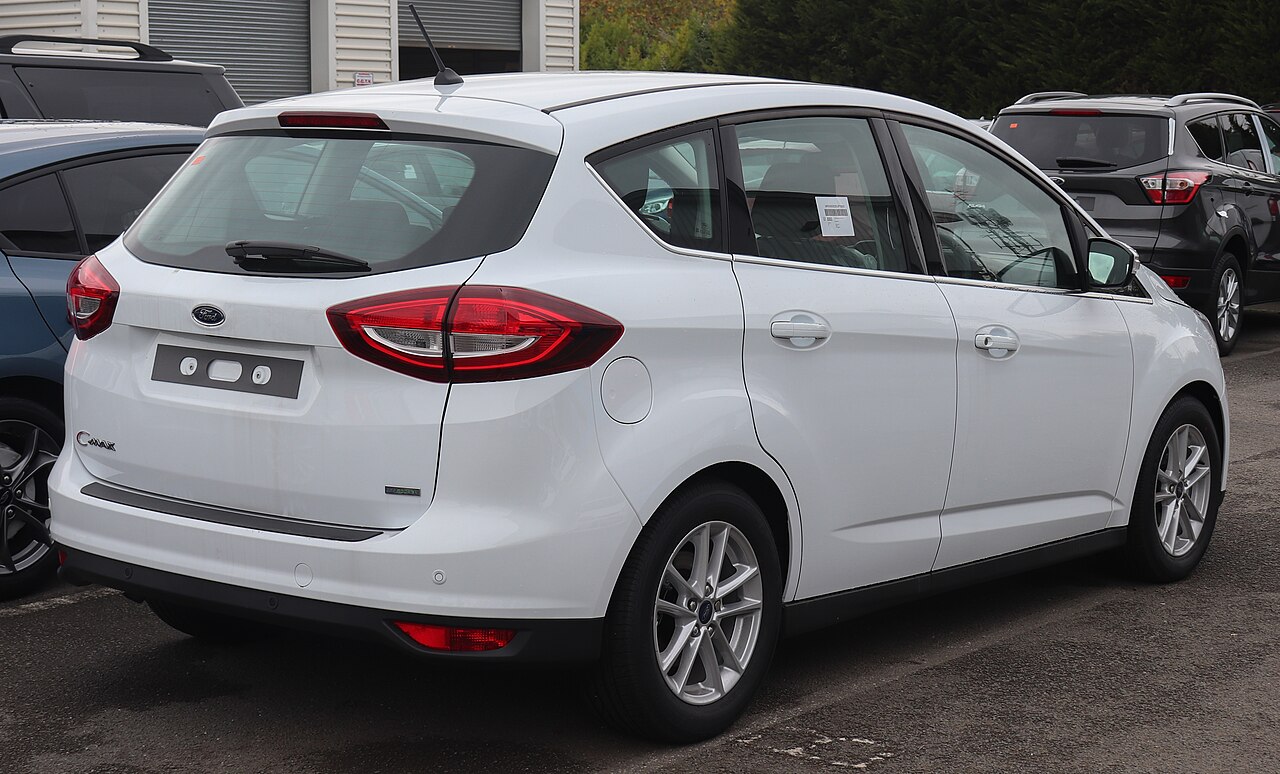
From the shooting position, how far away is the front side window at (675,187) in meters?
4.05

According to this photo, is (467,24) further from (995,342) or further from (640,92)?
(640,92)

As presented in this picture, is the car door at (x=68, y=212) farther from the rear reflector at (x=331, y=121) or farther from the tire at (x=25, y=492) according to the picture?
the rear reflector at (x=331, y=121)

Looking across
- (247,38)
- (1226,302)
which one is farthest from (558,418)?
(247,38)

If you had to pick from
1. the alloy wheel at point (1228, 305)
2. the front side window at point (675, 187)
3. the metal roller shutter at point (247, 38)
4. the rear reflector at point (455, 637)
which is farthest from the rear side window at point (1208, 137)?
the metal roller shutter at point (247, 38)

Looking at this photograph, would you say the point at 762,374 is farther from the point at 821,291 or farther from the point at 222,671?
the point at 222,671

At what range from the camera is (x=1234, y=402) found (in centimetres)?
997

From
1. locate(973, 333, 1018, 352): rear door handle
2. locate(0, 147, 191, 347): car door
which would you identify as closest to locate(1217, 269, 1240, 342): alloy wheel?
locate(973, 333, 1018, 352): rear door handle

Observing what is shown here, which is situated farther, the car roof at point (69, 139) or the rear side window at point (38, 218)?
the car roof at point (69, 139)

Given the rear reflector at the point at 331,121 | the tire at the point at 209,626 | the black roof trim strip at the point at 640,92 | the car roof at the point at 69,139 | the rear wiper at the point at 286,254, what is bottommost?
the tire at the point at 209,626

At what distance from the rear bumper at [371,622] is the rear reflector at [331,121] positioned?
1173 mm

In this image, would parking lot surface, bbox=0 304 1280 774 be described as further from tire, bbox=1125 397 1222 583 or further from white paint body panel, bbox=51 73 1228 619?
white paint body panel, bbox=51 73 1228 619

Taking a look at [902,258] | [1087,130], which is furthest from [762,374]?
[1087,130]

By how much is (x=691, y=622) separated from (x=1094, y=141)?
8.74 m

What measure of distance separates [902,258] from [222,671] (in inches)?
91.5
